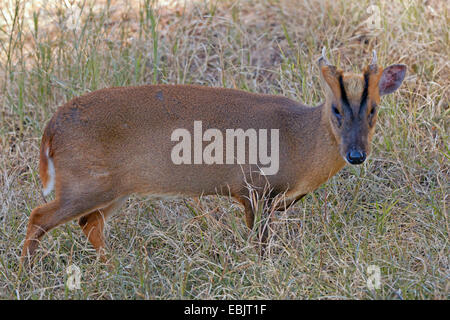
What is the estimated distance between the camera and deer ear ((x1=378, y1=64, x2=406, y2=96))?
4.76 meters

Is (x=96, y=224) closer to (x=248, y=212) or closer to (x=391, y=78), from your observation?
(x=248, y=212)

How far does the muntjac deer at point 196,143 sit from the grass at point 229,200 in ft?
1.13

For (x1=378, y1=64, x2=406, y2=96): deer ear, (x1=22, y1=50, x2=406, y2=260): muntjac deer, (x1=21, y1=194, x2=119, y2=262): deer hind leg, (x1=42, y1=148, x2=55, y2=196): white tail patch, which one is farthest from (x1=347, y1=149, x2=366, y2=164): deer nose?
(x1=42, y1=148, x2=55, y2=196): white tail patch

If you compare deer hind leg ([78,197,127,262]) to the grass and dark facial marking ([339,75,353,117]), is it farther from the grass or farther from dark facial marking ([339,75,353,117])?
dark facial marking ([339,75,353,117])

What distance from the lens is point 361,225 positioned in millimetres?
5230

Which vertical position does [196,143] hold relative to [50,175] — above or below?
above

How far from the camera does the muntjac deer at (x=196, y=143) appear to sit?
15.1 ft

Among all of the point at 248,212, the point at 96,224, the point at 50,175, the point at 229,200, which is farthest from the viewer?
the point at 229,200

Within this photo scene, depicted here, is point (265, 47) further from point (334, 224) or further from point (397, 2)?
point (334, 224)

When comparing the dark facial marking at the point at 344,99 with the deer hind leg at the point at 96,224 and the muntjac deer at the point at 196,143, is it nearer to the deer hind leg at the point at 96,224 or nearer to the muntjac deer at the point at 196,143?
the muntjac deer at the point at 196,143

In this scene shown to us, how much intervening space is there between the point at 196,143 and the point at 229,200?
2.89 feet

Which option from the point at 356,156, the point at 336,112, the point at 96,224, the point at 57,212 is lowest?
the point at 96,224

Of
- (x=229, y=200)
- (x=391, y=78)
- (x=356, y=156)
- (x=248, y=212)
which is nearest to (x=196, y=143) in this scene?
(x=248, y=212)

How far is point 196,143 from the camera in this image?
4762mm
